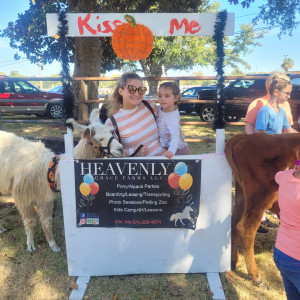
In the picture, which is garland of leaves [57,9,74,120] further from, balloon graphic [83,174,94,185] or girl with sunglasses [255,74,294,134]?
girl with sunglasses [255,74,294,134]

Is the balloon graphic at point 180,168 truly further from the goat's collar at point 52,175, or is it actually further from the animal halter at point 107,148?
the goat's collar at point 52,175

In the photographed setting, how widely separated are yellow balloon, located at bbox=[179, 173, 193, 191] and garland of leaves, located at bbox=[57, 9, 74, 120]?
157 centimetres

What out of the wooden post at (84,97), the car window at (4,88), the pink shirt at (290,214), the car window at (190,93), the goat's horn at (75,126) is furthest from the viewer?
the car window at (190,93)

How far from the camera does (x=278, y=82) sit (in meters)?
2.84

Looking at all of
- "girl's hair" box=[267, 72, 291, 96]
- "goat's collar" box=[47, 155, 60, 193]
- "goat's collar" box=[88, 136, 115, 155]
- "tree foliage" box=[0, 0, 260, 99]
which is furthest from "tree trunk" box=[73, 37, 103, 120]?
"girl's hair" box=[267, 72, 291, 96]

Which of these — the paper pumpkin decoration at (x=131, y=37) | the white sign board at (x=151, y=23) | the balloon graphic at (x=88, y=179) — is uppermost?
the white sign board at (x=151, y=23)

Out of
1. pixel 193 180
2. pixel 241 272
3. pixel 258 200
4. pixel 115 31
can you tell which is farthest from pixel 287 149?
pixel 115 31

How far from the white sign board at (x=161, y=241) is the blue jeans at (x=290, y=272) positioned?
3.01 feet

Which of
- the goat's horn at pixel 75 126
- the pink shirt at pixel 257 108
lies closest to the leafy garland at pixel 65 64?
the goat's horn at pixel 75 126

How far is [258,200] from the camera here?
246cm

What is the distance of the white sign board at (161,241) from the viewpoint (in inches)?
102

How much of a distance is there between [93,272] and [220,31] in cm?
301

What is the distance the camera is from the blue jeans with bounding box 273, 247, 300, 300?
1.64 meters

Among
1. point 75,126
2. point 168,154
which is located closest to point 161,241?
point 168,154
